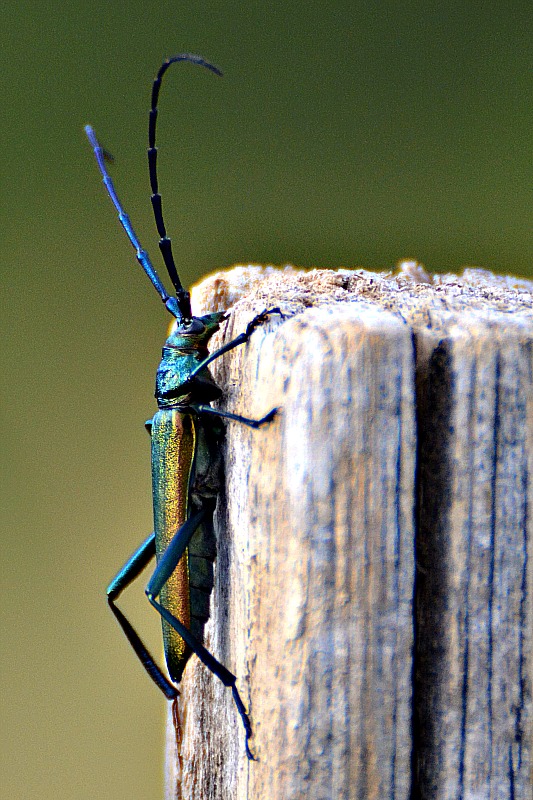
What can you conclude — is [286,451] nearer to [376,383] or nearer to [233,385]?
[376,383]

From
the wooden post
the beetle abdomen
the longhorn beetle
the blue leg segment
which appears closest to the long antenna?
the longhorn beetle

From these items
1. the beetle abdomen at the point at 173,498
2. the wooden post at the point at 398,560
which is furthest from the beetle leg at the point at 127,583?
the wooden post at the point at 398,560

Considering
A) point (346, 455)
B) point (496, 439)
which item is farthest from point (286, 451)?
point (496, 439)

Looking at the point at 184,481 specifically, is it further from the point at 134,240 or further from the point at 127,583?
the point at 134,240

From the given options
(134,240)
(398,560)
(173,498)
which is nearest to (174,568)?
(173,498)

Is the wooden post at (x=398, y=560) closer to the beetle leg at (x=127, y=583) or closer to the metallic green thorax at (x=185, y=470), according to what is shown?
the metallic green thorax at (x=185, y=470)

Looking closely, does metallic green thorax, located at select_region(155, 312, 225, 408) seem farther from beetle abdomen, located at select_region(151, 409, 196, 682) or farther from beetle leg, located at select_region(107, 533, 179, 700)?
beetle leg, located at select_region(107, 533, 179, 700)
